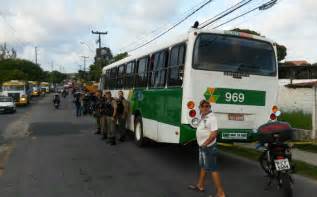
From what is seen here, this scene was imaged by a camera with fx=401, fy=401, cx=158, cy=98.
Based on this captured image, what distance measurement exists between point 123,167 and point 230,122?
2.73 meters

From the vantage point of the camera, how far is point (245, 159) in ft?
35.9

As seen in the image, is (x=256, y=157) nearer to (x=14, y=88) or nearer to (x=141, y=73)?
(x=141, y=73)

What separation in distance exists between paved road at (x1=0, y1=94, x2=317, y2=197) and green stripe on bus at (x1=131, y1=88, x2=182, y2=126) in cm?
115

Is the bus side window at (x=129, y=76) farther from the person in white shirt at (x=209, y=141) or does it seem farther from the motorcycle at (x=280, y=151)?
the motorcycle at (x=280, y=151)

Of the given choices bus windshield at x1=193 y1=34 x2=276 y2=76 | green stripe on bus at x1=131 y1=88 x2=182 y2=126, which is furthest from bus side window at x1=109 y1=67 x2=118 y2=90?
bus windshield at x1=193 y1=34 x2=276 y2=76

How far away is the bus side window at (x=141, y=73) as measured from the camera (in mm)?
12441

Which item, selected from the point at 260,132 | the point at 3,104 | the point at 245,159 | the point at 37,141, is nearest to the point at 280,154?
the point at 260,132

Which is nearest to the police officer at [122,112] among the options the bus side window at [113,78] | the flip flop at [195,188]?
the bus side window at [113,78]

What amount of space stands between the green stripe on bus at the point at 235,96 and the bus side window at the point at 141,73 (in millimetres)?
3658

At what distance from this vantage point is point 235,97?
9.24 m

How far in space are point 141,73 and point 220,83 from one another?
4340mm

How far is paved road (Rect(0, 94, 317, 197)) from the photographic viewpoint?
7.31 metres

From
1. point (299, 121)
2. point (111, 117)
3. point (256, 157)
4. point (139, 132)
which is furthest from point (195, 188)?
point (299, 121)

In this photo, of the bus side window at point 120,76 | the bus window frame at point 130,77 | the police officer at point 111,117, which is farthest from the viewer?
the bus side window at point 120,76
